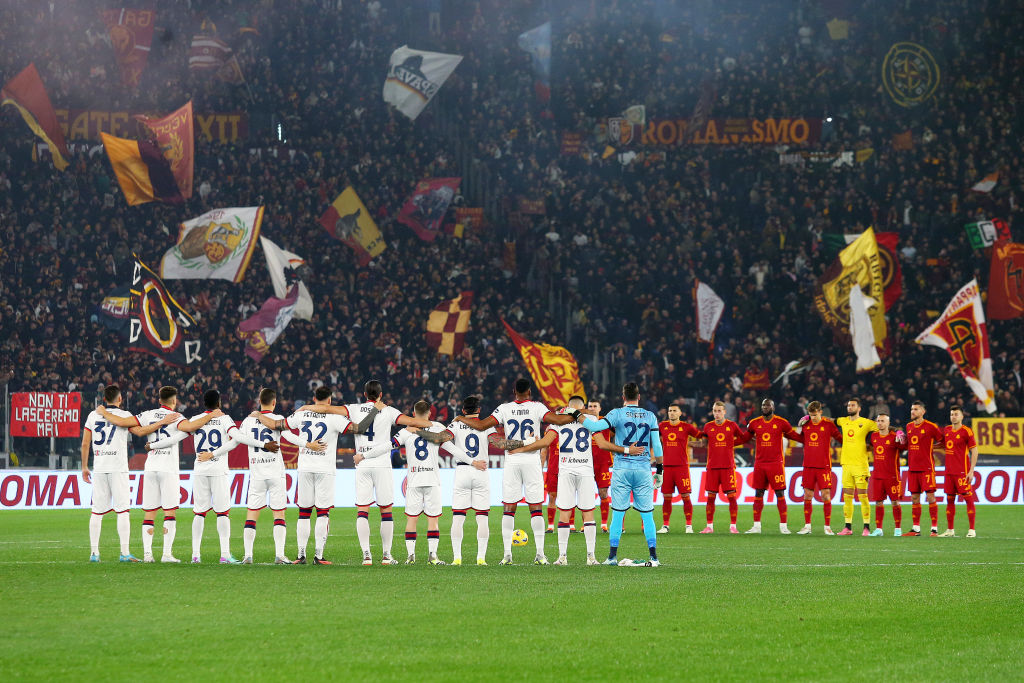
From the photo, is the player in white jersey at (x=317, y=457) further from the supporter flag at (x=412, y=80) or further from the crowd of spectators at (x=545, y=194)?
the supporter flag at (x=412, y=80)

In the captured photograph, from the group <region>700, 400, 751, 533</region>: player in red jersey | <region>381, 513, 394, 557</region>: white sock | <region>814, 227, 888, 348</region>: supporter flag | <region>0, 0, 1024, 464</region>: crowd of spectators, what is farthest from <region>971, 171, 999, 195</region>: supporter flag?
<region>381, 513, 394, 557</region>: white sock

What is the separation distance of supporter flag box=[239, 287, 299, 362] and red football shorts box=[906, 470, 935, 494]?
1817 cm

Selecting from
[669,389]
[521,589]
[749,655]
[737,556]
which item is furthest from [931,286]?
[749,655]

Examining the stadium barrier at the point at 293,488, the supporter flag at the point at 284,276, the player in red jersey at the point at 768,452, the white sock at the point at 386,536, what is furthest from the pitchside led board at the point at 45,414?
the player in red jersey at the point at 768,452

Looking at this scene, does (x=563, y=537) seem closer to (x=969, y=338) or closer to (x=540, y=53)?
(x=969, y=338)

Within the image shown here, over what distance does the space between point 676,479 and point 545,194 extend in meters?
20.2

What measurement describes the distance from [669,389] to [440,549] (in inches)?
633

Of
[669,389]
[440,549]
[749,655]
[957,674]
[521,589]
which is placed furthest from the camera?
[669,389]

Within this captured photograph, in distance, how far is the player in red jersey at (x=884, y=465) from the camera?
25.0 meters

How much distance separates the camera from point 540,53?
46812mm

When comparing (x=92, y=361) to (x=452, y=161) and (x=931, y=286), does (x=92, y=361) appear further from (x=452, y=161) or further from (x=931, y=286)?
(x=931, y=286)

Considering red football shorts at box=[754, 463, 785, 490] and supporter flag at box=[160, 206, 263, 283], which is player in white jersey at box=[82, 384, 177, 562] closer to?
red football shorts at box=[754, 463, 785, 490]

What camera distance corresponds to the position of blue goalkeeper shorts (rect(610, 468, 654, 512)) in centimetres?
1731

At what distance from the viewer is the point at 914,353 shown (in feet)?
122
